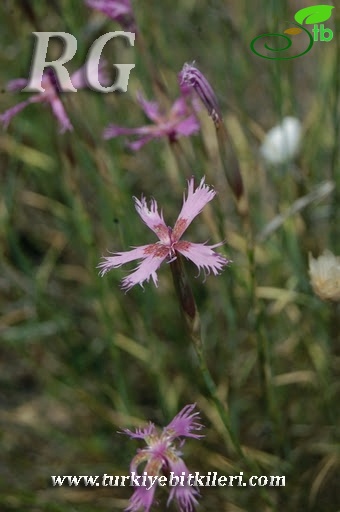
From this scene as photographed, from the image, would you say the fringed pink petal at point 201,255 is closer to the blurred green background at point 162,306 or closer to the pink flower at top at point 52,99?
the blurred green background at point 162,306

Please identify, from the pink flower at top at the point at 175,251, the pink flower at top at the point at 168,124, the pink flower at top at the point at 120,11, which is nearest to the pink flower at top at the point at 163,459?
the pink flower at top at the point at 175,251

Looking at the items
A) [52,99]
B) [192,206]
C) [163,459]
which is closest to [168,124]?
[52,99]

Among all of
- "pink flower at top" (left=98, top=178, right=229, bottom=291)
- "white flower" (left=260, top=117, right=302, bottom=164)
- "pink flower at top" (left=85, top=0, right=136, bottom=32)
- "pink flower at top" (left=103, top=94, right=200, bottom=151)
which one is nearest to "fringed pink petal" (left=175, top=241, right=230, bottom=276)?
"pink flower at top" (left=98, top=178, right=229, bottom=291)

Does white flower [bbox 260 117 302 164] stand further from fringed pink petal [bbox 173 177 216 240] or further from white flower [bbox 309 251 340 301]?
fringed pink petal [bbox 173 177 216 240]

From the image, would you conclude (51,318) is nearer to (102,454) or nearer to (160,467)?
(102,454)

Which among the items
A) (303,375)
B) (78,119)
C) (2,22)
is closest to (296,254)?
(303,375)

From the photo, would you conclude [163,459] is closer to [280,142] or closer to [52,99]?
[52,99]
